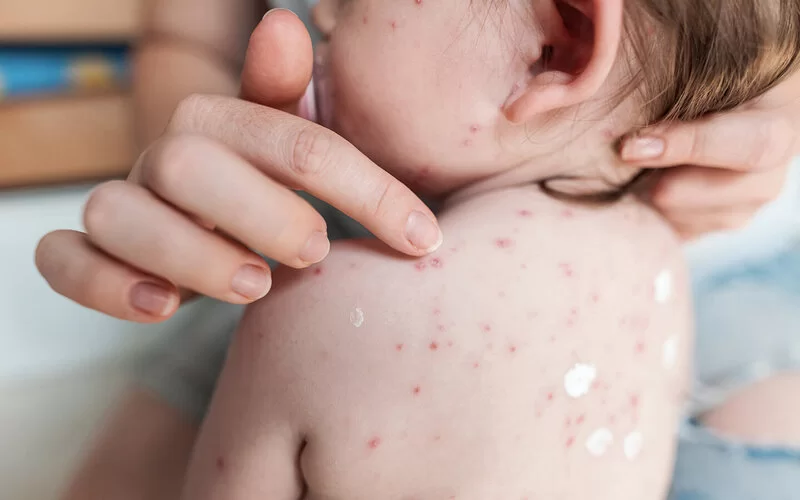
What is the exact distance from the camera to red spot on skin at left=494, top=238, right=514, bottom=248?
1.73 ft

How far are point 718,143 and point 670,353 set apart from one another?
211mm

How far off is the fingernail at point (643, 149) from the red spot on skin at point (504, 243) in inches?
5.9

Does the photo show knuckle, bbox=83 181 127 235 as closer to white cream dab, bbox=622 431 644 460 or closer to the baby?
the baby

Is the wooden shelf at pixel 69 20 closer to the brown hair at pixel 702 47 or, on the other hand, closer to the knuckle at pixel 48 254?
the knuckle at pixel 48 254

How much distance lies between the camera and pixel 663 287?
2.00ft

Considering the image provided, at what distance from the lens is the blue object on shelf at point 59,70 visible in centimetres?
161

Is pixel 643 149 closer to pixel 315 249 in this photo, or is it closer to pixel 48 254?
pixel 315 249

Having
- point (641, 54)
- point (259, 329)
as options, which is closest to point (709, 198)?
point (641, 54)

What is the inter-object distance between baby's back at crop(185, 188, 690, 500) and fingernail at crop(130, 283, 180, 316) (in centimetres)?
7

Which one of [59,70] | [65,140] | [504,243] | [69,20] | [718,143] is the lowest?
[65,140]

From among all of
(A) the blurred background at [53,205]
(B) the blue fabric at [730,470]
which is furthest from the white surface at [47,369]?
(B) the blue fabric at [730,470]

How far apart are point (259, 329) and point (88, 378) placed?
0.68 metres

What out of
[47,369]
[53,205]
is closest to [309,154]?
[47,369]

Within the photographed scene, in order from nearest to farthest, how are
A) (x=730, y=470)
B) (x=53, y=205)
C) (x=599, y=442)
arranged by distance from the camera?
(x=599, y=442) → (x=730, y=470) → (x=53, y=205)
